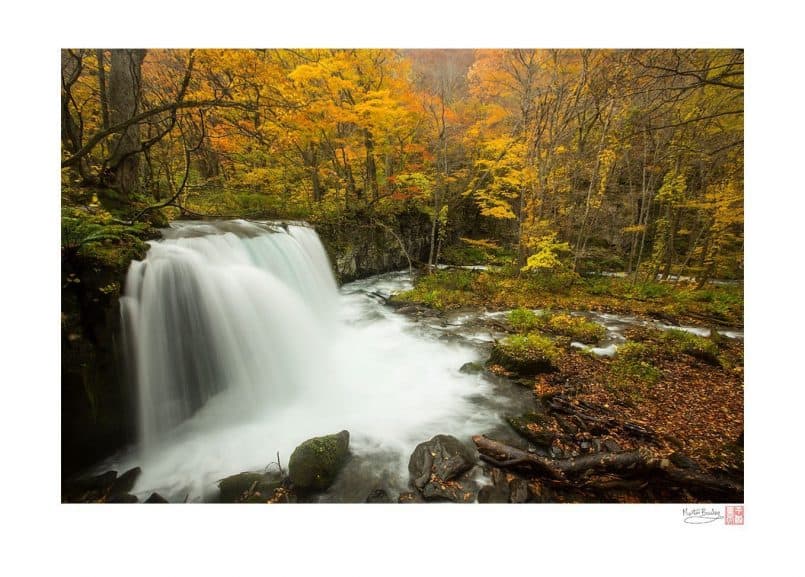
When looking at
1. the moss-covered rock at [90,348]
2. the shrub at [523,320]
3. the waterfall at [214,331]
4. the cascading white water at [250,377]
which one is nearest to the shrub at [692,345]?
the shrub at [523,320]

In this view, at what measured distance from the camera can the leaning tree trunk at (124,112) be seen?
3.50 meters

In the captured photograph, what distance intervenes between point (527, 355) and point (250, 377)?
3629mm

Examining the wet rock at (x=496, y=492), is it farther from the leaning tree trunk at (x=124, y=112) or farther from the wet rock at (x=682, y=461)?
the leaning tree trunk at (x=124, y=112)

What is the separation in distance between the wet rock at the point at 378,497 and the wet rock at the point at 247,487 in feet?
2.66

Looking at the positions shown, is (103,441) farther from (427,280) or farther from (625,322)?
(625,322)

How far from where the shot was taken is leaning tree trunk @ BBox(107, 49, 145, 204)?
11.5ft

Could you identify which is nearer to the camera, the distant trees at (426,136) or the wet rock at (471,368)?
the distant trees at (426,136)

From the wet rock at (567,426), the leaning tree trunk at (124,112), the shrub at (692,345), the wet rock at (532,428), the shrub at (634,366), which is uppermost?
the leaning tree trunk at (124,112)

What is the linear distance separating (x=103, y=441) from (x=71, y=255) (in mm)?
1672

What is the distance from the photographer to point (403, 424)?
10.7 ft

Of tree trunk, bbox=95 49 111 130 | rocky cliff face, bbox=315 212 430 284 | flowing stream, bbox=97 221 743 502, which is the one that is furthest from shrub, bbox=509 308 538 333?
tree trunk, bbox=95 49 111 130
